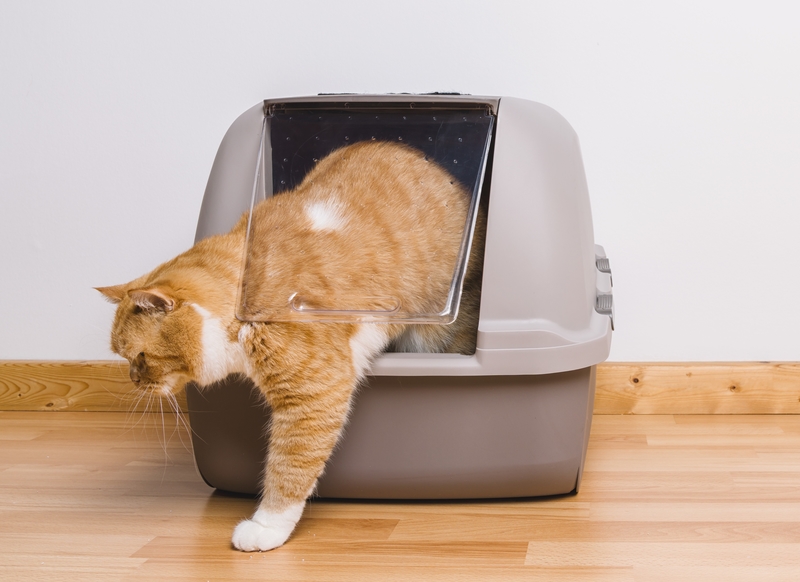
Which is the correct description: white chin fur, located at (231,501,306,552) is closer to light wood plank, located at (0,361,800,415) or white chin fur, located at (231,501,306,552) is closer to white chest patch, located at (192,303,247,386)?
white chest patch, located at (192,303,247,386)

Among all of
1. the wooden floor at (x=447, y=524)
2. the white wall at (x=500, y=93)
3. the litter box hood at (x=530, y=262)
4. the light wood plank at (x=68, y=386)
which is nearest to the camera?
the wooden floor at (x=447, y=524)

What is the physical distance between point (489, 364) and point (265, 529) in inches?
15.6

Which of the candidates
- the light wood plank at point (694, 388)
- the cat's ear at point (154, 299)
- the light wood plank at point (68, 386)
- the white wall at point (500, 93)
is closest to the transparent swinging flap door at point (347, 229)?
the cat's ear at point (154, 299)

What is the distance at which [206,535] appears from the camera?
107 cm

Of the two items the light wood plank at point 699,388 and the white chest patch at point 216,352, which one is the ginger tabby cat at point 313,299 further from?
the light wood plank at point 699,388

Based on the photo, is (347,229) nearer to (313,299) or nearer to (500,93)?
(313,299)

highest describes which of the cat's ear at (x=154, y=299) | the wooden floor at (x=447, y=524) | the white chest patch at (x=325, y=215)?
the white chest patch at (x=325, y=215)

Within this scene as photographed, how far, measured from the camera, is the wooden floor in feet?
3.11

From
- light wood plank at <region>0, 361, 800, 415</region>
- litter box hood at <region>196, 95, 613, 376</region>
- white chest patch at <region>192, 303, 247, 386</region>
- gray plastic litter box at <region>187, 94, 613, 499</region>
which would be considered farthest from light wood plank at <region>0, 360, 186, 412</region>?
litter box hood at <region>196, 95, 613, 376</region>

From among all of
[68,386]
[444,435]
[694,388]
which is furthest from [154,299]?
[694,388]

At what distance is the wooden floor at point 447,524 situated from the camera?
948 millimetres

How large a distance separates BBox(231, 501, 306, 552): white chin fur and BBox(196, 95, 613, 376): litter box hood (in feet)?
0.78

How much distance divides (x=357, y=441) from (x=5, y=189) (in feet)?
3.77

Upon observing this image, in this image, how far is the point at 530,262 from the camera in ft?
3.54
